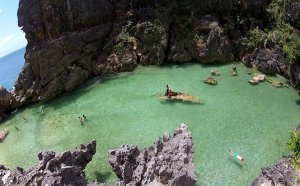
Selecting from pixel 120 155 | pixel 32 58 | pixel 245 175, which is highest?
pixel 32 58

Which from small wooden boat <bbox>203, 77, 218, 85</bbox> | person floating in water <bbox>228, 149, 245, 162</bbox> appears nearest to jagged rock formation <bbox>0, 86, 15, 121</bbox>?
small wooden boat <bbox>203, 77, 218, 85</bbox>

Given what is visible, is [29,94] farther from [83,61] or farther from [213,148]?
[213,148]

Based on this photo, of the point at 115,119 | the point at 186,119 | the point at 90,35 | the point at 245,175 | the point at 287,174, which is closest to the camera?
the point at 287,174

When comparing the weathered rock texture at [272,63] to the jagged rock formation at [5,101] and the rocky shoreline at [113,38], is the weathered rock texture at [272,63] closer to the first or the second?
the rocky shoreline at [113,38]

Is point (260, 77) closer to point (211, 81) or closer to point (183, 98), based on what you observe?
point (211, 81)

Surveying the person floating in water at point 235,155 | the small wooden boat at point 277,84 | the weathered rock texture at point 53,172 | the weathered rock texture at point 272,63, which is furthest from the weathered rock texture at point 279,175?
the weathered rock texture at point 272,63

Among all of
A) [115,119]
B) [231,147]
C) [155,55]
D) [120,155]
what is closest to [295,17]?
[155,55]

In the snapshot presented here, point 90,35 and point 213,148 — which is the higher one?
point 90,35
